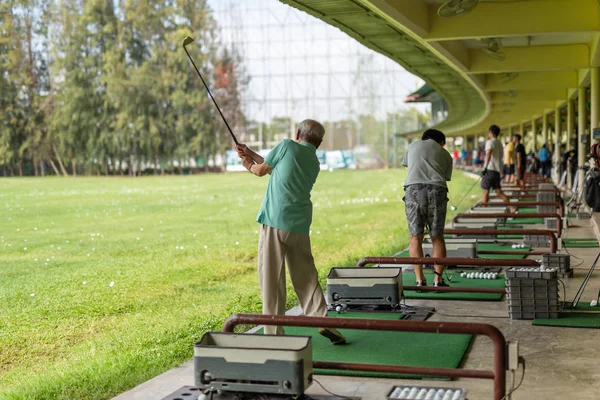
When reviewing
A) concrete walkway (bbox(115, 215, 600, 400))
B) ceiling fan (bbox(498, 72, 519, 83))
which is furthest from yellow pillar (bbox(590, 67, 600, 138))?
concrete walkway (bbox(115, 215, 600, 400))

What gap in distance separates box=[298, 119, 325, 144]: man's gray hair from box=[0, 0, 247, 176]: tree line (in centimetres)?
4953

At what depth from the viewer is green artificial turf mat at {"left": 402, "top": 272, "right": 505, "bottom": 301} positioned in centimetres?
Answer: 835

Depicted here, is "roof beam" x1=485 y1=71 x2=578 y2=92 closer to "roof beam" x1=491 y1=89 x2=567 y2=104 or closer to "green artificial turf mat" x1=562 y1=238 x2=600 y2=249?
"roof beam" x1=491 y1=89 x2=567 y2=104

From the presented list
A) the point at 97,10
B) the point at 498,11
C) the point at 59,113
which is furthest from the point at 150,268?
the point at 97,10

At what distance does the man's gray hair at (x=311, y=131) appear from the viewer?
20.0ft

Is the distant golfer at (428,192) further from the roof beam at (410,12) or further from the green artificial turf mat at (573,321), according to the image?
the green artificial turf mat at (573,321)

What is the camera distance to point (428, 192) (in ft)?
27.8

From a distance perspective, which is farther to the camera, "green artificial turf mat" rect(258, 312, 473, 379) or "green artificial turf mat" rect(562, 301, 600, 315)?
"green artificial turf mat" rect(562, 301, 600, 315)

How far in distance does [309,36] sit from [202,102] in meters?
10.7

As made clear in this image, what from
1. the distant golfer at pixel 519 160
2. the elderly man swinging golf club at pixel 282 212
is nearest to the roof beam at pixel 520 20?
the elderly man swinging golf club at pixel 282 212

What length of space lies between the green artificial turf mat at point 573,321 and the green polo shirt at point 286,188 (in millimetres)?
2288

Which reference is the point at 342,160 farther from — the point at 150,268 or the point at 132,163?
the point at 150,268

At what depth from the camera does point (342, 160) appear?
74438 millimetres

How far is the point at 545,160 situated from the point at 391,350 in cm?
2677
